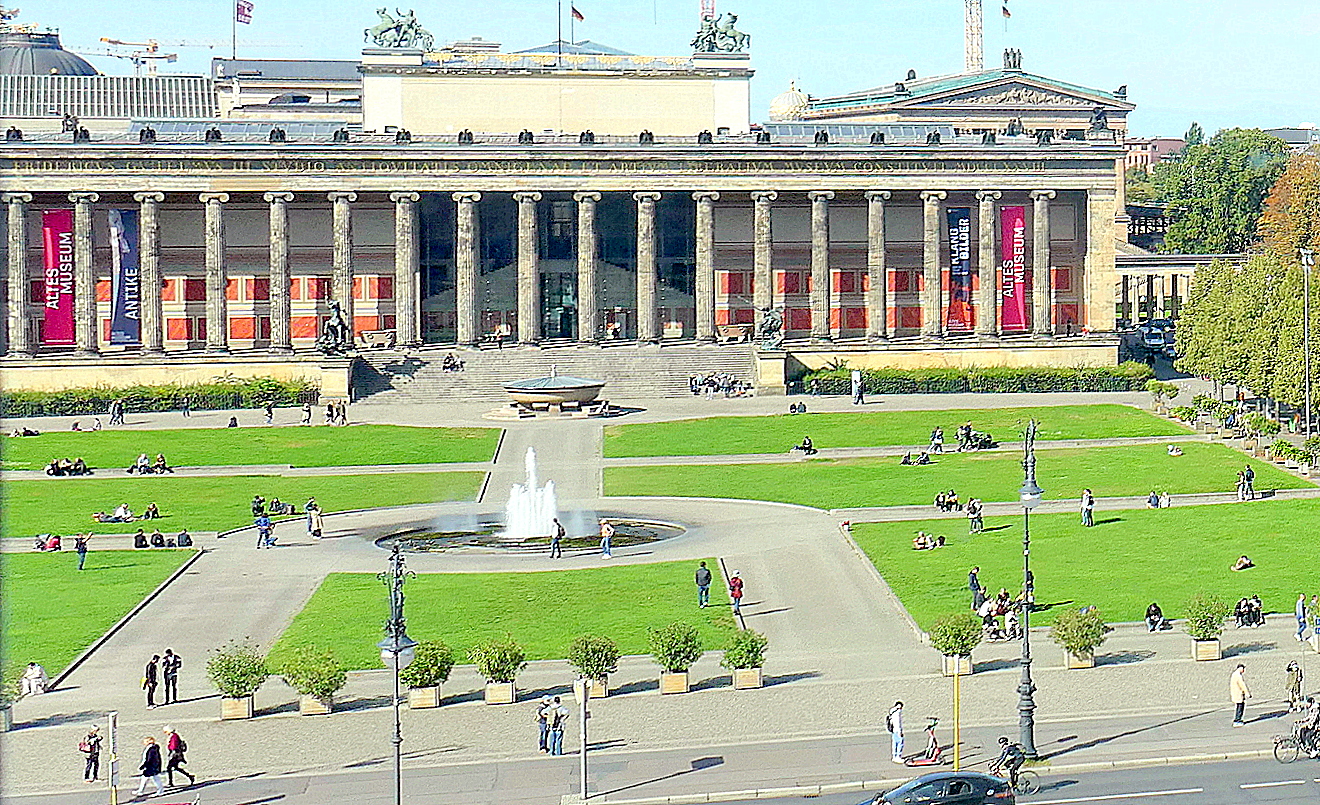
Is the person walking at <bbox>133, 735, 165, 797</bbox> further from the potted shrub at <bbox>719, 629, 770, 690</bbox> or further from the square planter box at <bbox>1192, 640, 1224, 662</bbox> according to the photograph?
the square planter box at <bbox>1192, 640, 1224, 662</bbox>

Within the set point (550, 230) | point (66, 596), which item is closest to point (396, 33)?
point (550, 230)

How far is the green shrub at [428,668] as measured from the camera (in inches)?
2261

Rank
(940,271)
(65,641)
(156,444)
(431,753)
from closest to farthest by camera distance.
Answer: (431,753) → (65,641) → (156,444) → (940,271)

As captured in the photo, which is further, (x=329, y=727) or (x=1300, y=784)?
(x=329, y=727)

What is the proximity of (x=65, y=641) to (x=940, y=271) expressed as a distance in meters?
93.3

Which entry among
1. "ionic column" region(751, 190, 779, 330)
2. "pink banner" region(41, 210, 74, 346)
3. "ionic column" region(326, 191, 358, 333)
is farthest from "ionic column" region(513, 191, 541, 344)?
"pink banner" region(41, 210, 74, 346)

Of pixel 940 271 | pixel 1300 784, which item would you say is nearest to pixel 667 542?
pixel 1300 784

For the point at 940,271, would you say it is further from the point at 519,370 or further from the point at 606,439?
the point at 606,439

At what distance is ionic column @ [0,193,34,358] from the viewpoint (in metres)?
138

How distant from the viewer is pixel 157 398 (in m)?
128

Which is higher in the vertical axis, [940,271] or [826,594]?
[940,271]

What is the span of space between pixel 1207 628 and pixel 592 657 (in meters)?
18.5

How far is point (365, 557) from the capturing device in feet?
263

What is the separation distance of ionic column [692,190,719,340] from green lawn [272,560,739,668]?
69927 millimetres
